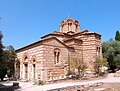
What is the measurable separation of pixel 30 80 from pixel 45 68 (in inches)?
133

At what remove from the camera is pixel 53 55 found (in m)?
23.8

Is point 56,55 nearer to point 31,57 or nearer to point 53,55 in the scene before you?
point 53,55

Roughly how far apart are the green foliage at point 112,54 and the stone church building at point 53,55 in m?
4.34

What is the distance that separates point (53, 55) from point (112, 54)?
526 inches

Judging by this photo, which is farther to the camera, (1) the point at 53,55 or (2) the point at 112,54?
(2) the point at 112,54

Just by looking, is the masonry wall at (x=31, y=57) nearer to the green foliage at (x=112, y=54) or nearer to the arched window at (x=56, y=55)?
the arched window at (x=56, y=55)

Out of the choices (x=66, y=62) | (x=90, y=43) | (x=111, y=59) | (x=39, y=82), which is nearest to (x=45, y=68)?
(x=39, y=82)

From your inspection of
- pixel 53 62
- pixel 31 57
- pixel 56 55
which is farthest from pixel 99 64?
pixel 31 57

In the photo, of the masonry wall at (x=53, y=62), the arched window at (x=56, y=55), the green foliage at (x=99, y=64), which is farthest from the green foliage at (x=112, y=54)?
the arched window at (x=56, y=55)

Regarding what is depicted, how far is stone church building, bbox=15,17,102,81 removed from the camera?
22.6m

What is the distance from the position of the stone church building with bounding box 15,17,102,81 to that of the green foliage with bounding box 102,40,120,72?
14.2 feet

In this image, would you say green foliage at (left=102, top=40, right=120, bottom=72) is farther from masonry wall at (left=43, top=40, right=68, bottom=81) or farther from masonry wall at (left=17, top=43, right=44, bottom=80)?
masonry wall at (left=17, top=43, right=44, bottom=80)

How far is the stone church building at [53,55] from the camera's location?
2262 cm

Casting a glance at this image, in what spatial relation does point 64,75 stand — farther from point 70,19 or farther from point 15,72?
point 70,19
